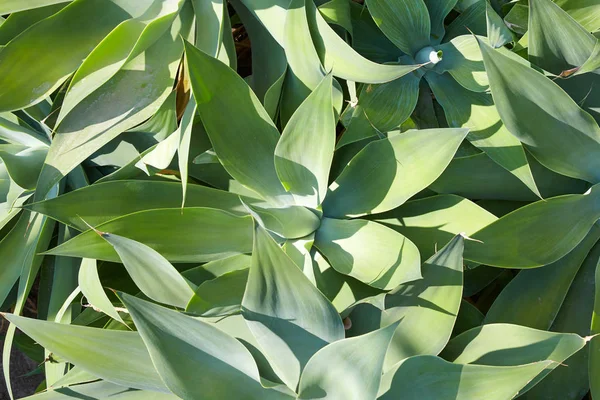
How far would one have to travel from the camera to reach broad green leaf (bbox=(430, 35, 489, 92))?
0.77 metres

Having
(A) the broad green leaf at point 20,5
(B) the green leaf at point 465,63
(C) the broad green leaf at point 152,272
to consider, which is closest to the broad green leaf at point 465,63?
(B) the green leaf at point 465,63

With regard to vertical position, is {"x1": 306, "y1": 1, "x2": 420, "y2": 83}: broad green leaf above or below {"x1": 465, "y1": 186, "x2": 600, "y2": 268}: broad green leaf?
above

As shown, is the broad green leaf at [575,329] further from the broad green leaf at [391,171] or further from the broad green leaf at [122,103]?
the broad green leaf at [122,103]

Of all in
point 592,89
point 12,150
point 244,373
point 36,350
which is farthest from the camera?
point 36,350

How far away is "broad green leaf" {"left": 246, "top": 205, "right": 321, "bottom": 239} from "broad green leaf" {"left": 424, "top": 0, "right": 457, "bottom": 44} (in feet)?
1.04

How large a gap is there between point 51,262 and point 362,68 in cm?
66

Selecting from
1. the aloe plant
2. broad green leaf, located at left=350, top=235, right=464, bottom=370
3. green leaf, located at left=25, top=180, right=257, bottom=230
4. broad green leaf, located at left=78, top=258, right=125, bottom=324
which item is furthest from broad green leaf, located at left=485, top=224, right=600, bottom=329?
broad green leaf, located at left=78, top=258, right=125, bottom=324

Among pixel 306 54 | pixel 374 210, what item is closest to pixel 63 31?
pixel 306 54

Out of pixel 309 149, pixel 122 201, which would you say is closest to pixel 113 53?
pixel 122 201

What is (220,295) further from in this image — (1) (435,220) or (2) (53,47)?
(2) (53,47)

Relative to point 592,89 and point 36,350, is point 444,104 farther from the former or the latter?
point 36,350

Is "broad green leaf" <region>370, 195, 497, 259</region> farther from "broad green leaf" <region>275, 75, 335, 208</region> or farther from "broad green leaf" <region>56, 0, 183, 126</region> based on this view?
"broad green leaf" <region>56, 0, 183, 126</region>

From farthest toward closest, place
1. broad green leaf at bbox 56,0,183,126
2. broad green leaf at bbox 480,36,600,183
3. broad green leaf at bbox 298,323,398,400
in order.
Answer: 1. broad green leaf at bbox 56,0,183,126
2. broad green leaf at bbox 480,36,600,183
3. broad green leaf at bbox 298,323,398,400

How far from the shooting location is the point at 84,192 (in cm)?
76
